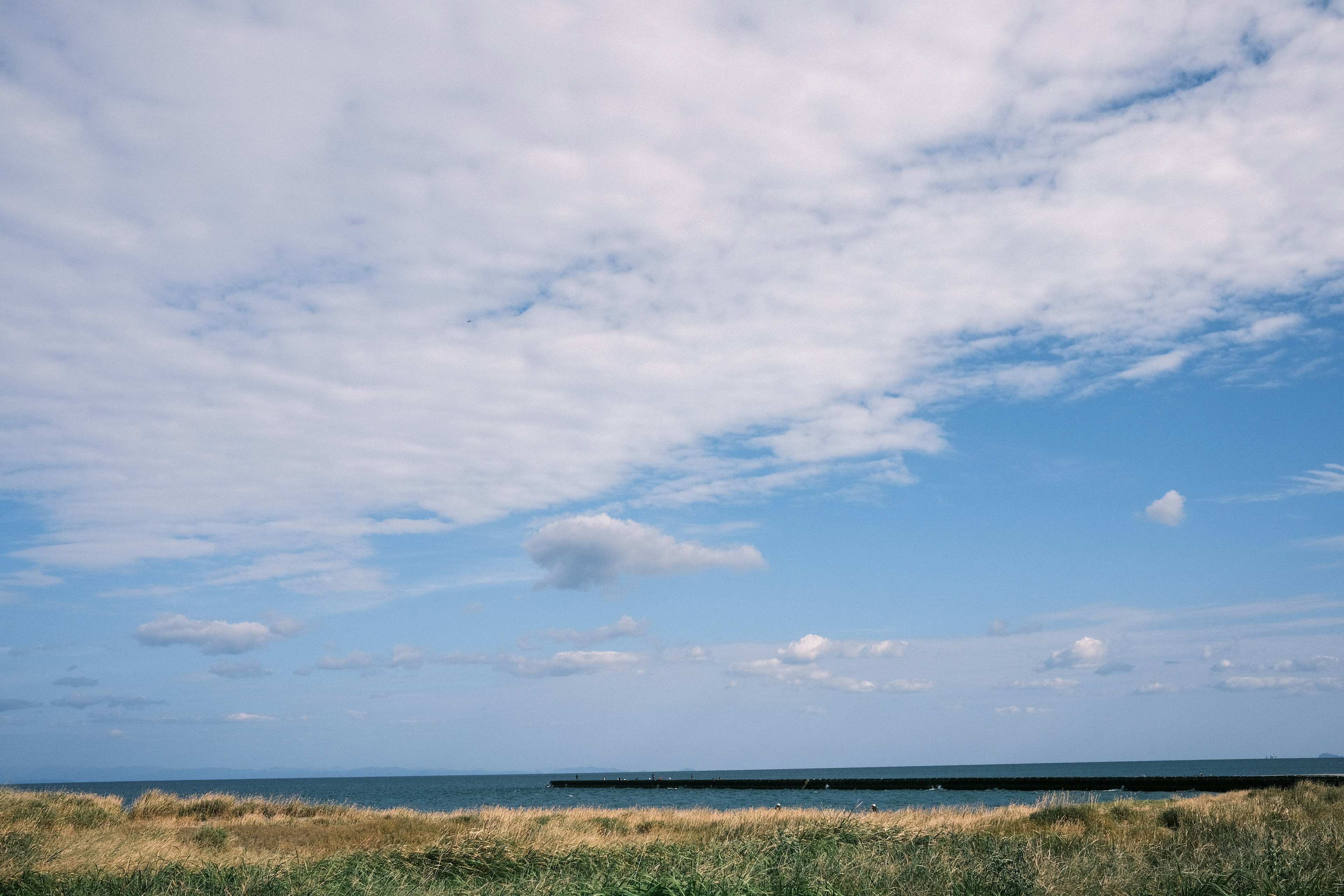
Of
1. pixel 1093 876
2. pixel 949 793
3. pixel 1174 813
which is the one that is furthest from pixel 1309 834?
pixel 949 793

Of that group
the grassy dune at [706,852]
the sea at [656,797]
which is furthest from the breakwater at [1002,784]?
the grassy dune at [706,852]

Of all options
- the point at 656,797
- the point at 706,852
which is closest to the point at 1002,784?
the point at 656,797

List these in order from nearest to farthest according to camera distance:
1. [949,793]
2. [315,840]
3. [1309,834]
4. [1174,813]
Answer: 1. [1309,834]
2. [315,840]
3. [1174,813]
4. [949,793]

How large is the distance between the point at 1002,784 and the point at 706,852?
8804 cm

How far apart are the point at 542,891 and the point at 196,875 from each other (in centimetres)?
698

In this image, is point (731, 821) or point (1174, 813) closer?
point (731, 821)

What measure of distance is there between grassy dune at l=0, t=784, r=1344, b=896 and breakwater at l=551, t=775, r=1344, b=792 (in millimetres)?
37711

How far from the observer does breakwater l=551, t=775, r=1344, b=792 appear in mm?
72938

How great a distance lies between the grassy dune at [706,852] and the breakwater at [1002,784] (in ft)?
124

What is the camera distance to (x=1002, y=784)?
94.2 meters

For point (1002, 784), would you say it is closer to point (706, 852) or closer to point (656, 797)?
point (656, 797)

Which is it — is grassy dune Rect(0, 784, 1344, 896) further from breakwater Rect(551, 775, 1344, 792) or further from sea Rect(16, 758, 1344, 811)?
breakwater Rect(551, 775, 1344, 792)

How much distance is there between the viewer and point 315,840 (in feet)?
86.4

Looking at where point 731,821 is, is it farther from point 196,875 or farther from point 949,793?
point 949,793
